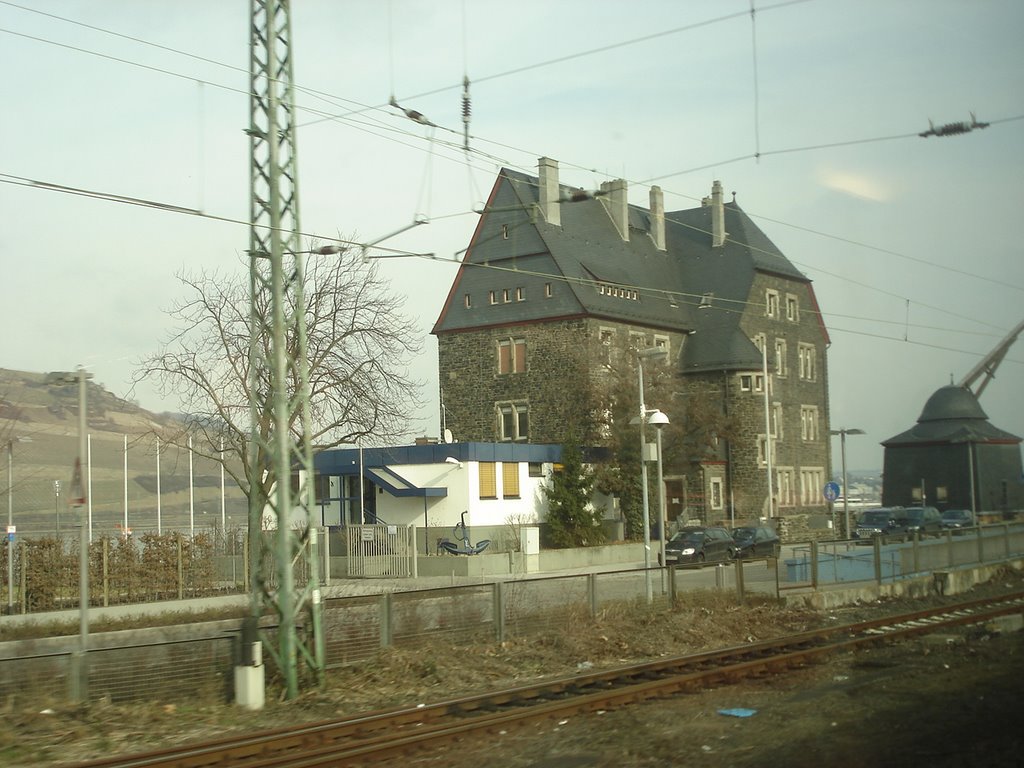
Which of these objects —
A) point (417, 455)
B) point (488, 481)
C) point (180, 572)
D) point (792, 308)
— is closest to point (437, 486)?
point (417, 455)

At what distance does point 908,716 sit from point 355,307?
2982cm

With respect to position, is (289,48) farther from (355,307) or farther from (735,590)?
(355,307)

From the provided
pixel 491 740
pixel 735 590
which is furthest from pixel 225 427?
pixel 491 740

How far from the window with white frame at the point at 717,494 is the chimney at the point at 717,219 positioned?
15.8 metres

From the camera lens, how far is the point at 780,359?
6631 cm

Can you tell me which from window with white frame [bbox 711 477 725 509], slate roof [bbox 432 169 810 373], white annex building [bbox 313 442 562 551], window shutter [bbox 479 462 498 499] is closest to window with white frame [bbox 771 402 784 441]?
slate roof [bbox 432 169 810 373]

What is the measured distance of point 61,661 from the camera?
556 inches

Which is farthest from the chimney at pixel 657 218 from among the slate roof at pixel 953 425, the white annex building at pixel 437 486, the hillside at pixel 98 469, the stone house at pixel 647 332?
the hillside at pixel 98 469

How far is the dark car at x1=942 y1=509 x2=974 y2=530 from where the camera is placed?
57.7 m

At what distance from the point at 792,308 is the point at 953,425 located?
2599cm

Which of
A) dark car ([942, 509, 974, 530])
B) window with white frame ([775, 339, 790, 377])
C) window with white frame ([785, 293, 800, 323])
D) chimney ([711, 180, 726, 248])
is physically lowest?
dark car ([942, 509, 974, 530])

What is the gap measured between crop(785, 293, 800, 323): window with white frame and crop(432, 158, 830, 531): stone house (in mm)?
99

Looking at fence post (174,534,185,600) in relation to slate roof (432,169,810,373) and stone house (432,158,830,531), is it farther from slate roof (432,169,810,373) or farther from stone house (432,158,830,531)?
slate roof (432,169,810,373)

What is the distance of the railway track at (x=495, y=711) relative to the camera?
444 inches
